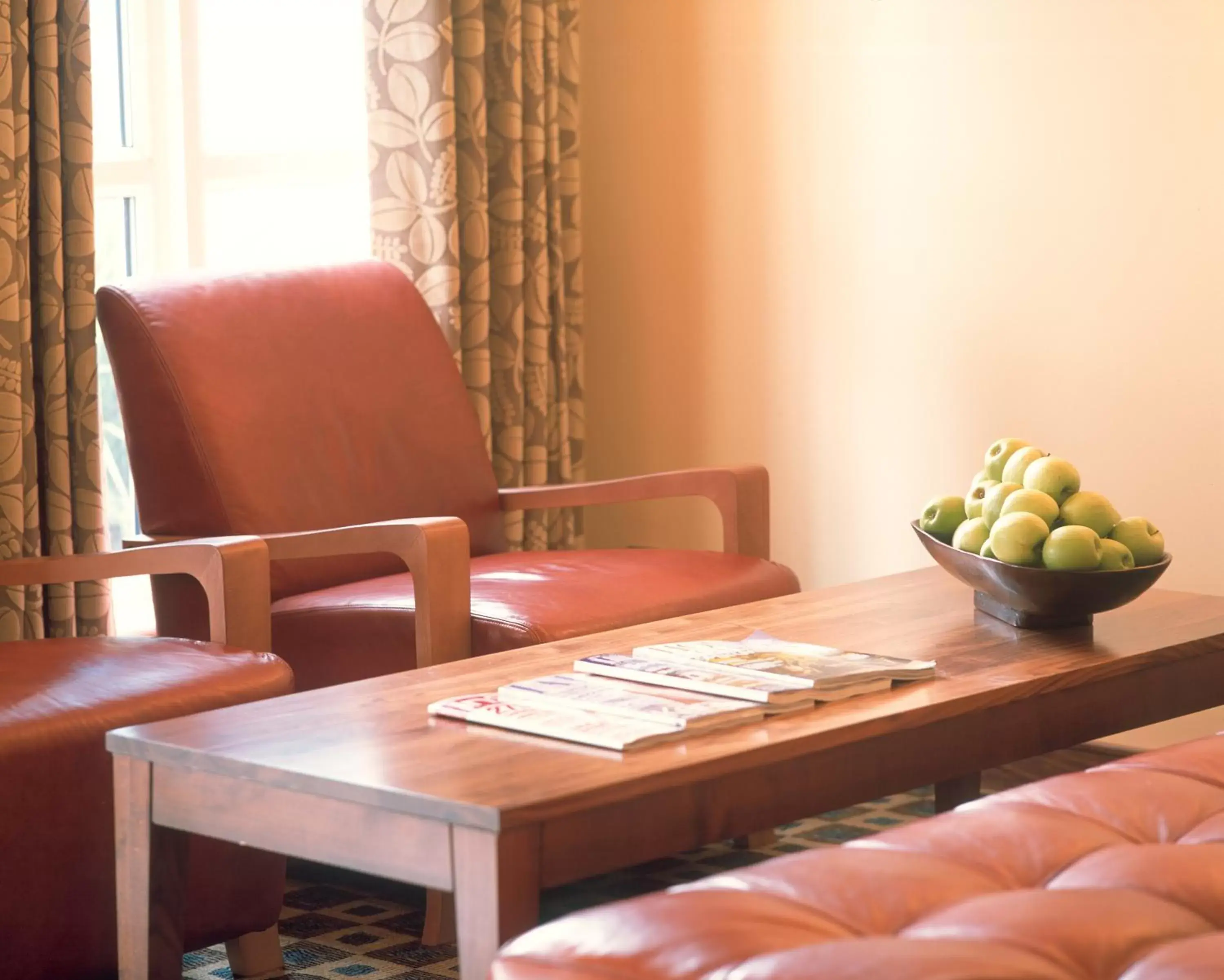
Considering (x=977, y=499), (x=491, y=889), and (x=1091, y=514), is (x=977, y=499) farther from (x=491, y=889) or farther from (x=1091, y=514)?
(x=491, y=889)

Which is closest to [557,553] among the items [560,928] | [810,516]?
[810,516]

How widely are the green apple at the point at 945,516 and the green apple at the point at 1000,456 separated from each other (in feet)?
0.18

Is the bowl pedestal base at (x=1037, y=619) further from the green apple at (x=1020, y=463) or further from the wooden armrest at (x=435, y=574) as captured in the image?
the wooden armrest at (x=435, y=574)

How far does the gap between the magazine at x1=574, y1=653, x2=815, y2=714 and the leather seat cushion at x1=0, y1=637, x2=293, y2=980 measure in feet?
1.50

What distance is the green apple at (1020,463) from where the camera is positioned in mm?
2145

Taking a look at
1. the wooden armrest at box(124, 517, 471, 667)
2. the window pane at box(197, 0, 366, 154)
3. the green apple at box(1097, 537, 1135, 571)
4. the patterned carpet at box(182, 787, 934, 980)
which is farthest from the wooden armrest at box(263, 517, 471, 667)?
the window pane at box(197, 0, 366, 154)

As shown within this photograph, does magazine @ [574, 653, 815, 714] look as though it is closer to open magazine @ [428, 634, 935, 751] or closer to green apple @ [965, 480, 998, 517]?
open magazine @ [428, 634, 935, 751]

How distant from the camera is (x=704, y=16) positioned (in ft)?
11.8

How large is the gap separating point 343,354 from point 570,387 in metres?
0.94

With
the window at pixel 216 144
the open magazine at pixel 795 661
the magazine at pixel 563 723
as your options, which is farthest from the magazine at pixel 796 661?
the window at pixel 216 144

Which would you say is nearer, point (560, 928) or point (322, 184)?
point (560, 928)

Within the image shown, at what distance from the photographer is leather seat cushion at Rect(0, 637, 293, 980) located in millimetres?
1796

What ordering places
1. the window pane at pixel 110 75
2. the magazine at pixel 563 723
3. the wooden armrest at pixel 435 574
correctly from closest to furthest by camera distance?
the magazine at pixel 563 723
the wooden armrest at pixel 435 574
the window pane at pixel 110 75

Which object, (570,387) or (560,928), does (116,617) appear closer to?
(570,387)
